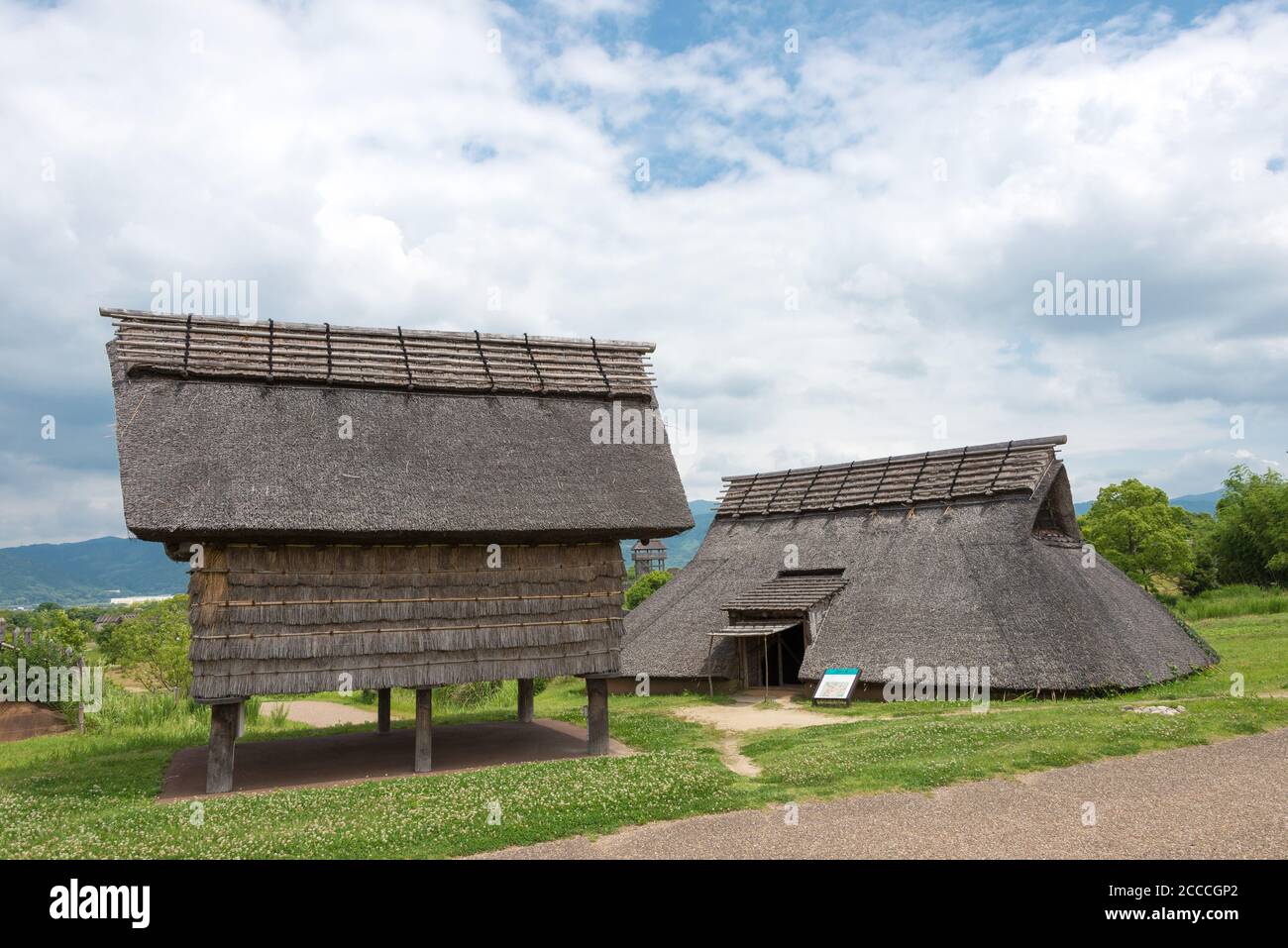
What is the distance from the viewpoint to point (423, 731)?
17.0 meters

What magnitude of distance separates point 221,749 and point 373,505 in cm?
496

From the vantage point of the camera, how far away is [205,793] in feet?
50.1

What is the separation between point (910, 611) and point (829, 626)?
239cm

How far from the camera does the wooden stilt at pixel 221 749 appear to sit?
50.4 feet

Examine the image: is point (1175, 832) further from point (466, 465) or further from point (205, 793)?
point (205, 793)

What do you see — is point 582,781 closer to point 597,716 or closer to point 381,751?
point 597,716

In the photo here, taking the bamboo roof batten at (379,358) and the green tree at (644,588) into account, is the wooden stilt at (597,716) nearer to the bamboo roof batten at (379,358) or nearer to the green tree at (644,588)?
the bamboo roof batten at (379,358)

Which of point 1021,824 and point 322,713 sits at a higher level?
point 1021,824

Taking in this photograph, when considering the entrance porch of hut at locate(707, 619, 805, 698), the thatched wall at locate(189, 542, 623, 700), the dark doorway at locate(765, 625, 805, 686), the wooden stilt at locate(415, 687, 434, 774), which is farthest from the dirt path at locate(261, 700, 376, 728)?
the dark doorway at locate(765, 625, 805, 686)

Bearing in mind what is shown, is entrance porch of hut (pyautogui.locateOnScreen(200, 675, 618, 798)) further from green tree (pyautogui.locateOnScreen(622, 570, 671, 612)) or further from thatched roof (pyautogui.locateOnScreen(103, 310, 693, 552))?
green tree (pyautogui.locateOnScreen(622, 570, 671, 612))

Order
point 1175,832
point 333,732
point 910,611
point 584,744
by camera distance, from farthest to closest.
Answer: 1. point 910,611
2. point 333,732
3. point 584,744
4. point 1175,832

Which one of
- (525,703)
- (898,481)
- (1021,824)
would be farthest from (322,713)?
(1021,824)

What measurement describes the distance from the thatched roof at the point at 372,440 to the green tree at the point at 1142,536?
39446 mm

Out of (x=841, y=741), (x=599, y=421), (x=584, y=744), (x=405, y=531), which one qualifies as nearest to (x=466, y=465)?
(x=405, y=531)
